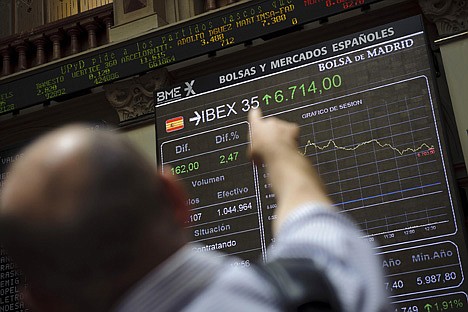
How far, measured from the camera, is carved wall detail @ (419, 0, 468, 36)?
697 centimetres

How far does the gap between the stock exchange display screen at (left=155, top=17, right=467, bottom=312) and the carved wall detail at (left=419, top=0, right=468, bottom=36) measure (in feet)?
2.63

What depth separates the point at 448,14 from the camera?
23.3 feet

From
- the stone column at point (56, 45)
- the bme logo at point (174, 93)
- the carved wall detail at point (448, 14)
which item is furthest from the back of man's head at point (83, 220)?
the stone column at point (56, 45)

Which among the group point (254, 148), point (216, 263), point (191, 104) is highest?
point (191, 104)

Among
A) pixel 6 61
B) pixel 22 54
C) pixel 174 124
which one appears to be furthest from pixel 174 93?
pixel 6 61

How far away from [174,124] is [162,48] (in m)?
1.25

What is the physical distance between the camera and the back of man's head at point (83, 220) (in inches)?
28.9

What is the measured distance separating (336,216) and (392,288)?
4.98m

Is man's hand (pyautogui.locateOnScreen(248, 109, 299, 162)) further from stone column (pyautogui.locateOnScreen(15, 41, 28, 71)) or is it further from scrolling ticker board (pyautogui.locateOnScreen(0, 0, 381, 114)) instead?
stone column (pyautogui.locateOnScreen(15, 41, 28, 71))

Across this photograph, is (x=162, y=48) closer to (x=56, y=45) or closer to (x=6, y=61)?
(x=56, y=45)

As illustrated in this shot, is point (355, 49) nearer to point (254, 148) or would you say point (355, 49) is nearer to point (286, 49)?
point (286, 49)

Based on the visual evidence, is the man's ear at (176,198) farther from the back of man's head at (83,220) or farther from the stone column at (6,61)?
the stone column at (6,61)

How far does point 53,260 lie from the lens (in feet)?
2.46

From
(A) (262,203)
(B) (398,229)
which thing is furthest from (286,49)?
(B) (398,229)
